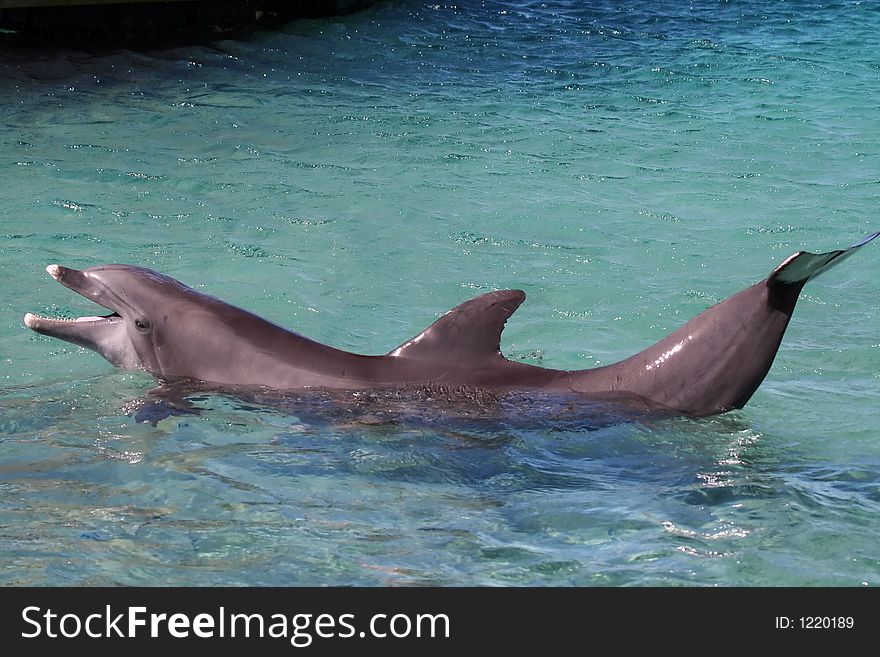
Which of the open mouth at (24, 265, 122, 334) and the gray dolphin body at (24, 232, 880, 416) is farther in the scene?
the open mouth at (24, 265, 122, 334)

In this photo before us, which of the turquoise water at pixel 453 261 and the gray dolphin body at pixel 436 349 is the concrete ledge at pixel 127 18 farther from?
the gray dolphin body at pixel 436 349

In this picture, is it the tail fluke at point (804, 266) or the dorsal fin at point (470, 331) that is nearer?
the tail fluke at point (804, 266)

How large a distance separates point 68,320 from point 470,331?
2.01 m

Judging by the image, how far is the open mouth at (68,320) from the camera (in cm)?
553

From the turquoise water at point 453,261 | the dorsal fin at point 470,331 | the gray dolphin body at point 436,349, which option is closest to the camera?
the turquoise water at point 453,261

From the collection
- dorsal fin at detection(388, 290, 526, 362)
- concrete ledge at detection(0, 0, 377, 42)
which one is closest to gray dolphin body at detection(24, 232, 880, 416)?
dorsal fin at detection(388, 290, 526, 362)

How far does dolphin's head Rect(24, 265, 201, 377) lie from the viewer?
556 cm

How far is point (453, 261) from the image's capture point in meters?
8.31

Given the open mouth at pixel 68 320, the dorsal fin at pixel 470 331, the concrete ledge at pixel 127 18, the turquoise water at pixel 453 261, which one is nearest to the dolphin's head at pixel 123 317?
the open mouth at pixel 68 320

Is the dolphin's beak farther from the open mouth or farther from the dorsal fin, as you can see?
the dorsal fin

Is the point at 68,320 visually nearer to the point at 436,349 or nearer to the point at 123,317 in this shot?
the point at 123,317

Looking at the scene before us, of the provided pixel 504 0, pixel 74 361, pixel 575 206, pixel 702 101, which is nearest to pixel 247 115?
pixel 575 206

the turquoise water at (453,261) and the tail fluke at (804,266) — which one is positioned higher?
the tail fluke at (804,266)
